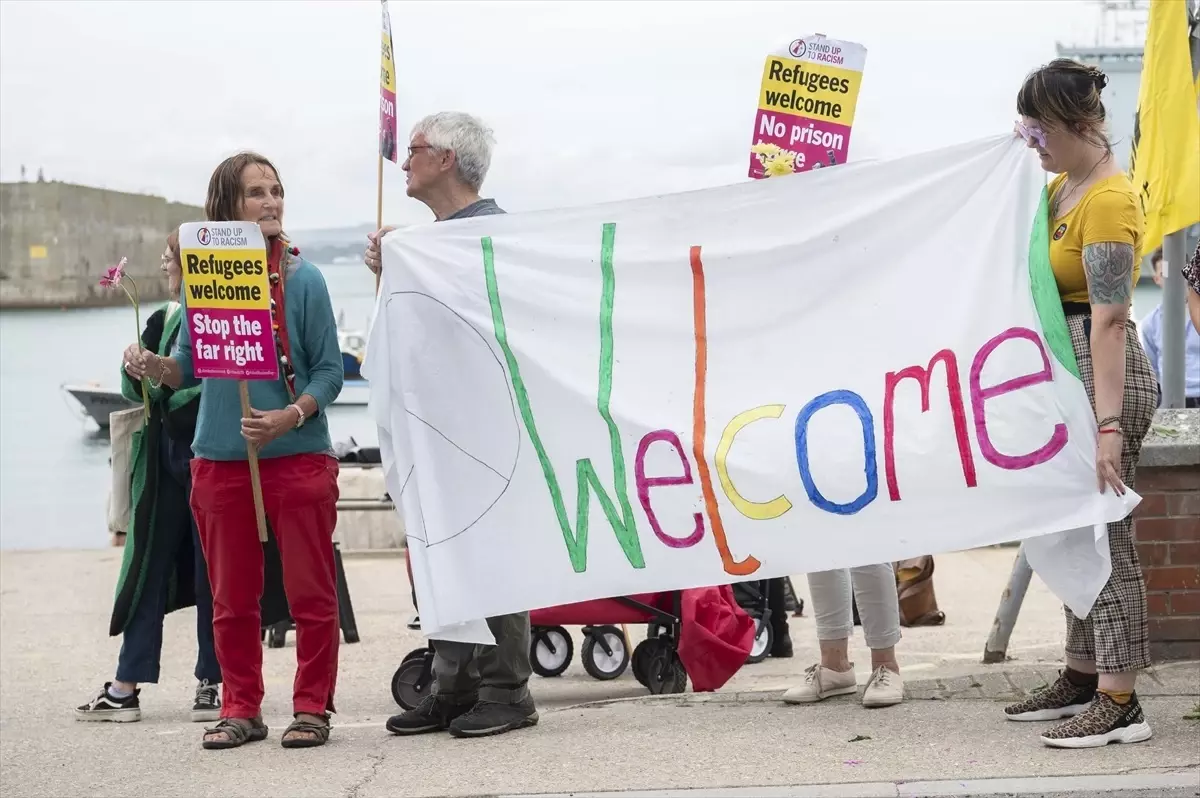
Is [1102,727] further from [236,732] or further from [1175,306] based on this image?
[236,732]

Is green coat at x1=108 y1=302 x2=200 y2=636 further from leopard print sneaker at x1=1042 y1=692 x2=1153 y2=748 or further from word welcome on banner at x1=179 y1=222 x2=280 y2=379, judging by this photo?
leopard print sneaker at x1=1042 y1=692 x2=1153 y2=748

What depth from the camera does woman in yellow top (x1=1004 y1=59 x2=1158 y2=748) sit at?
14.4 ft

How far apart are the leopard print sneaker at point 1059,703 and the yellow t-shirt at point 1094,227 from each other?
1.24m

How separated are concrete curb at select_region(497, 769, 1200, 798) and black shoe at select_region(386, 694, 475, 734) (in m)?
1.09

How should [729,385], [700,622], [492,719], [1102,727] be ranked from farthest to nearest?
[700,622] < [492,719] < [729,385] < [1102,727]

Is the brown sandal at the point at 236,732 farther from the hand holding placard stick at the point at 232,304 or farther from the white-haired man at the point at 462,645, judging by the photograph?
the hand holding placard stick at the point at 232,304

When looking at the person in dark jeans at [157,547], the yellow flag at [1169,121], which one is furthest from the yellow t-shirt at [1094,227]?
the person in dark jeans at [157,547]

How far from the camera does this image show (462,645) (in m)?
5.30

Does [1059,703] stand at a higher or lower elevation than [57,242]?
lower

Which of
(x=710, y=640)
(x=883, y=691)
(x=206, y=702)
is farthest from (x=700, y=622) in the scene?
(x=206, y=702)

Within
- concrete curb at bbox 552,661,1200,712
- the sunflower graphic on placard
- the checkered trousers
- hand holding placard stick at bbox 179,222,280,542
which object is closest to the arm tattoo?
the checkered trousers

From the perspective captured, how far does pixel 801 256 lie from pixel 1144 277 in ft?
21.2

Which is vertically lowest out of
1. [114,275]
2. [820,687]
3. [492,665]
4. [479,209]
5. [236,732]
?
[236,732]

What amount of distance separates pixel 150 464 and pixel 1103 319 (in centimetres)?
374
